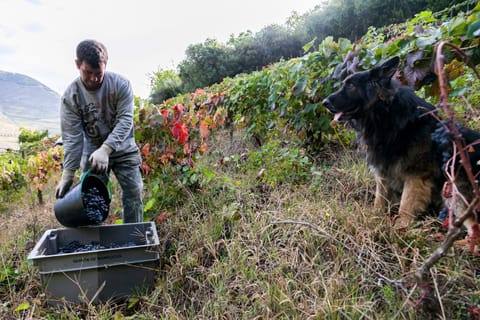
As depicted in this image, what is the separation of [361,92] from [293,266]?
1.45m

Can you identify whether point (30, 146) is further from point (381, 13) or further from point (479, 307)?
point (381, 13)

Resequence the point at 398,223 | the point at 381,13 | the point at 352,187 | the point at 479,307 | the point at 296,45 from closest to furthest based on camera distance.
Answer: the point at 479,307
the point at 398,223
the point at 352,187
the point at 381,13
the point at 296,45

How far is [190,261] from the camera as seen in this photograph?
2.47 m

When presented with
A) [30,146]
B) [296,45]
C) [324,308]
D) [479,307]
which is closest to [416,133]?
[479,307]

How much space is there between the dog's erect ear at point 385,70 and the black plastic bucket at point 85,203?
7.74ft

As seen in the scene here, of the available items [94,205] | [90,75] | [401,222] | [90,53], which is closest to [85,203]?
[94,205]

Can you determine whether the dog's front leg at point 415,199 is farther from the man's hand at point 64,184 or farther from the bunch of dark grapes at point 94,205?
the man's hand at point 64,184

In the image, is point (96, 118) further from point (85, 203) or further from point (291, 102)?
point (291, 102)

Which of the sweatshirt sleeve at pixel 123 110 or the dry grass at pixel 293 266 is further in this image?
the sweatshirt sleeve at pixel 123 110

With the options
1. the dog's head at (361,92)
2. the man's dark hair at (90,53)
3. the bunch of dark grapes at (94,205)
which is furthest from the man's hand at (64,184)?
the dog's head at (361,92)

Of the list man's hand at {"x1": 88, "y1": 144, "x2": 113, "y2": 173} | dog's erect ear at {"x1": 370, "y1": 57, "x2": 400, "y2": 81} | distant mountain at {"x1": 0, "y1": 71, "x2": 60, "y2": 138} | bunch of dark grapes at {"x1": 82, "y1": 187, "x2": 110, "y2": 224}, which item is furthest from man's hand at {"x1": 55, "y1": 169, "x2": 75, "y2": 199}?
distant mountain at {"x1": 0, "y1": 71, "x2": 60, "y2": 138}

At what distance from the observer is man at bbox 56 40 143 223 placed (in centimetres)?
249

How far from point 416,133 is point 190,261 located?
6.81ft

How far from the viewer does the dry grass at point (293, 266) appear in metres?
1.63
